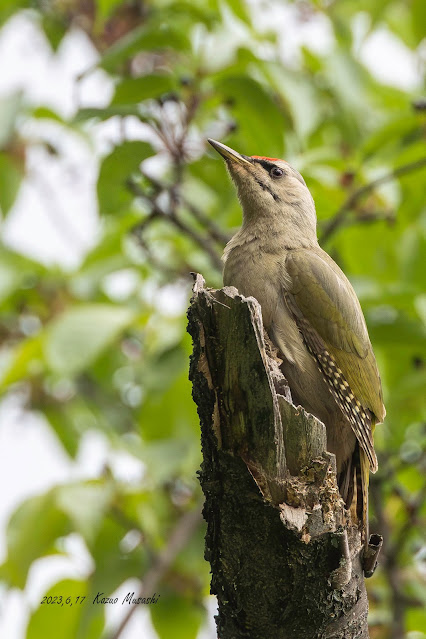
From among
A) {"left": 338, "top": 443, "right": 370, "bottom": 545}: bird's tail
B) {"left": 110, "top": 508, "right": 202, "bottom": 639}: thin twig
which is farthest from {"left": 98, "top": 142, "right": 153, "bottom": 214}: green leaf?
{"left": 110, "top": 508, "right": 202, "bottom": 639}: thin twig

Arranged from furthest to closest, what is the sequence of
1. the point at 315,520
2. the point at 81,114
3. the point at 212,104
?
the point at 212,104, the point at 81,114, the point at 315,520

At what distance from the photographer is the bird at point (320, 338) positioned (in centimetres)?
396

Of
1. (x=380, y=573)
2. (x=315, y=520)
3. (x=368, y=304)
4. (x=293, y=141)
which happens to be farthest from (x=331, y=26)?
(x=315, y=520)

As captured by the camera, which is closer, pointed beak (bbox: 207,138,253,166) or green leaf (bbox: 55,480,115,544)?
pointed beak (bbox: 207,138,253,166)

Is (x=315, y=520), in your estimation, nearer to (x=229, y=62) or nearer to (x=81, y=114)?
A: (x=81, y=114)

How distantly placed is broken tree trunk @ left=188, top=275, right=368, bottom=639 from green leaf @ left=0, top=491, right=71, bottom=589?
223cm

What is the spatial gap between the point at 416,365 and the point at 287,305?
5.16 ft

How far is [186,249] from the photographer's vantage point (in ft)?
20.7

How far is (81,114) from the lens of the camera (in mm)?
4348

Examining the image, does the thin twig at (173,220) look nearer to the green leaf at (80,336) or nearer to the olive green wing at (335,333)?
the green leaf at (80,336)

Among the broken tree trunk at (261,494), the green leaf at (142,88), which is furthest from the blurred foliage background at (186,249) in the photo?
the broken tree trunk at (261,494)

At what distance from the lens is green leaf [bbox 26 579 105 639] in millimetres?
4980

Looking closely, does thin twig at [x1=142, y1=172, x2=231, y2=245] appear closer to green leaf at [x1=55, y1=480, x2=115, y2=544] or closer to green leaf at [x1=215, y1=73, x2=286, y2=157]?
green leaf at [x1=215, y1=73, x2=286, y2=157]

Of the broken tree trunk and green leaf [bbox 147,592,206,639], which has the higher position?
the broken tree trunk
